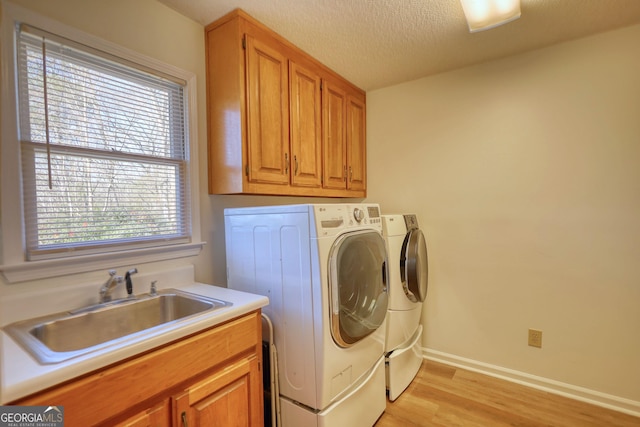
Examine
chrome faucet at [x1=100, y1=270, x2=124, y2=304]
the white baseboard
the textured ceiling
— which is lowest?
the white baseboard

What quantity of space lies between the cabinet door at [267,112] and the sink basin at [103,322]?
2.31ft

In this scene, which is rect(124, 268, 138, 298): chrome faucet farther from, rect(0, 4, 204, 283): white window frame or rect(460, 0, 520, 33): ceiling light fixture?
rect(460, 0, 520, 33): ceiling light fixture

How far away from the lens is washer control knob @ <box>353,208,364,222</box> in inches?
62.3

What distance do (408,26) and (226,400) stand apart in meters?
2.06

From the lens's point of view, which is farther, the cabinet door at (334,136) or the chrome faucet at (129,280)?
the cabinet door at (334,136)

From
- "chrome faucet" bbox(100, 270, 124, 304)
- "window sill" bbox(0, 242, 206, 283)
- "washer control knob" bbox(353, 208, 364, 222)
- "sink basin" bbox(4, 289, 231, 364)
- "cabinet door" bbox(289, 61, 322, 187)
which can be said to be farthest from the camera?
"cabinet door" bbox(289, 61, 322, 187)

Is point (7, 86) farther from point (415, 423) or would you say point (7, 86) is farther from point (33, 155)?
point (415, 423)

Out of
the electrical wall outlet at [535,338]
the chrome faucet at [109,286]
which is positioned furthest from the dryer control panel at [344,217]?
the electrical wall outlet at [535,338]

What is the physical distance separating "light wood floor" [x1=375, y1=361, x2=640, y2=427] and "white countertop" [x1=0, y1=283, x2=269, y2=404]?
1362 mm

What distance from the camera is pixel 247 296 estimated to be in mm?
1371

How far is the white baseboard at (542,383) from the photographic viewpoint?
1.83 m

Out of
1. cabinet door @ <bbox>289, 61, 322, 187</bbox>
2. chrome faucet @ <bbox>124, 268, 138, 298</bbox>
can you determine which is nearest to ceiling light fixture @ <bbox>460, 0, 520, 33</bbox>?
cabinet door @ <bbox>289, 61, 322, 187</bbox>

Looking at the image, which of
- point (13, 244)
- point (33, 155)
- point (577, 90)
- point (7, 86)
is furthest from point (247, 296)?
point (577, 90)

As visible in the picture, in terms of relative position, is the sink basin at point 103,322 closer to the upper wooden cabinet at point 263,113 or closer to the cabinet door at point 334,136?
the upper wooden cabinet at point 263,113
